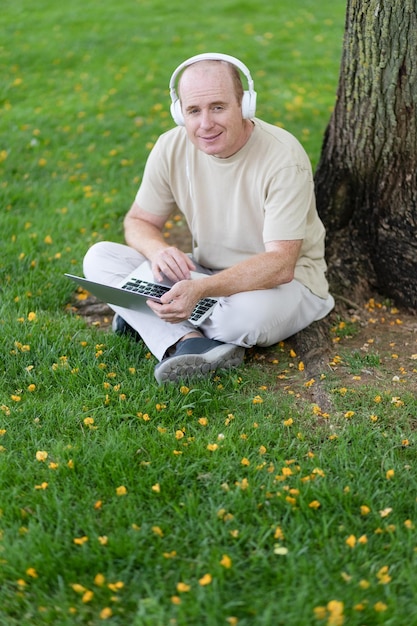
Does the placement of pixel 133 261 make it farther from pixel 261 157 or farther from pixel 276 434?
pixel 276 434

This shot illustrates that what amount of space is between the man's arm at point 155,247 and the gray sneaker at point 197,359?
332 millimetres

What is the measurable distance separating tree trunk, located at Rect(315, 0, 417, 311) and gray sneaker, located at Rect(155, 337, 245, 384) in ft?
3.24

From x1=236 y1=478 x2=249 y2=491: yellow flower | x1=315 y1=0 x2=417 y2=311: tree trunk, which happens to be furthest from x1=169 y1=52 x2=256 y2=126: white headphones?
x1=236 y1=478 x2=249 y2=491: yellow flower

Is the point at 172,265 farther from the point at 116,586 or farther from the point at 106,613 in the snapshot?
the point at 106,613

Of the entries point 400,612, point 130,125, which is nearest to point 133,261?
point 400,612

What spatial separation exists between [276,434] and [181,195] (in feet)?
4.69

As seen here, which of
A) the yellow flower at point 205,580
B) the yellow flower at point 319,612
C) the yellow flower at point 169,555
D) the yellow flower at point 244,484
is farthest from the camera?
the yellow flower at point 244,484

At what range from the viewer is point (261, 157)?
12.1 ft

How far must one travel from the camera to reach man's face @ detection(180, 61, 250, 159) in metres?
3.48

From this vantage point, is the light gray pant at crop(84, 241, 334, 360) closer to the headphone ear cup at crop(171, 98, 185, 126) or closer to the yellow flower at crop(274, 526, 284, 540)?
the headphone ear cup at crop(171, 98, 185, 126)

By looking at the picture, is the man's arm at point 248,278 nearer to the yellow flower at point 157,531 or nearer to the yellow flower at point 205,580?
the yellow flower at point 157,531

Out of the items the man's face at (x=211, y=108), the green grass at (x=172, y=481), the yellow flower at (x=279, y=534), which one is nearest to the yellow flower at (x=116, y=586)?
the green grass at (x=172, y=481)

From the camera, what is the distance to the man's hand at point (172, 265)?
3.69 m

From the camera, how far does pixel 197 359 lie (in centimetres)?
352
